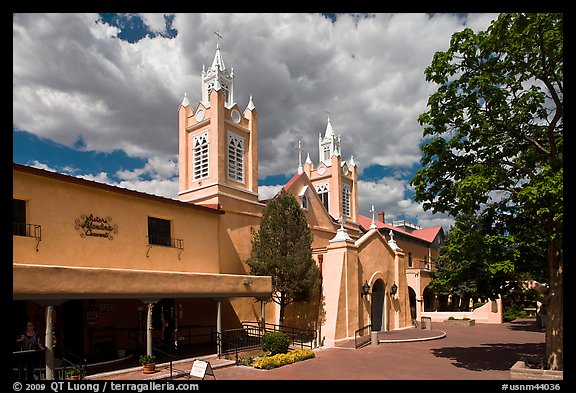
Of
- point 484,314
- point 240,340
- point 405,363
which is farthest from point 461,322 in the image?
point 240,340

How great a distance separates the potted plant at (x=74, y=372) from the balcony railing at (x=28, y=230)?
4415 millimetres

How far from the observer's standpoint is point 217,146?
24.6 metres

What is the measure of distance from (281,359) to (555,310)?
9.57 m

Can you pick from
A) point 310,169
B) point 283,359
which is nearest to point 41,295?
point 283,359

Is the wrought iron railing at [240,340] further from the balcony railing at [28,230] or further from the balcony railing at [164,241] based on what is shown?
the balcony railing at [28,230]

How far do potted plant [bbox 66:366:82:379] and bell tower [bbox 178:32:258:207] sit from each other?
11.6 meters

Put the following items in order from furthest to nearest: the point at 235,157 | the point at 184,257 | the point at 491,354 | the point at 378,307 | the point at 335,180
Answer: the point at 335,180, the point at 378,307, the point at 235,157, the point at 184,257, the point at 491,354

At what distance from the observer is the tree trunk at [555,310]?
13.3 m

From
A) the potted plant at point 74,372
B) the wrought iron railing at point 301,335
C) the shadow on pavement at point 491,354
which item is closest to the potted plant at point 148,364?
the potted plant at point 74,372

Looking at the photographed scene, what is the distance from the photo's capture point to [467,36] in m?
14.6

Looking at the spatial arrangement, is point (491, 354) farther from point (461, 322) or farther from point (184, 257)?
point (461, 322)

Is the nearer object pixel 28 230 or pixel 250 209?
pixel 28 230
